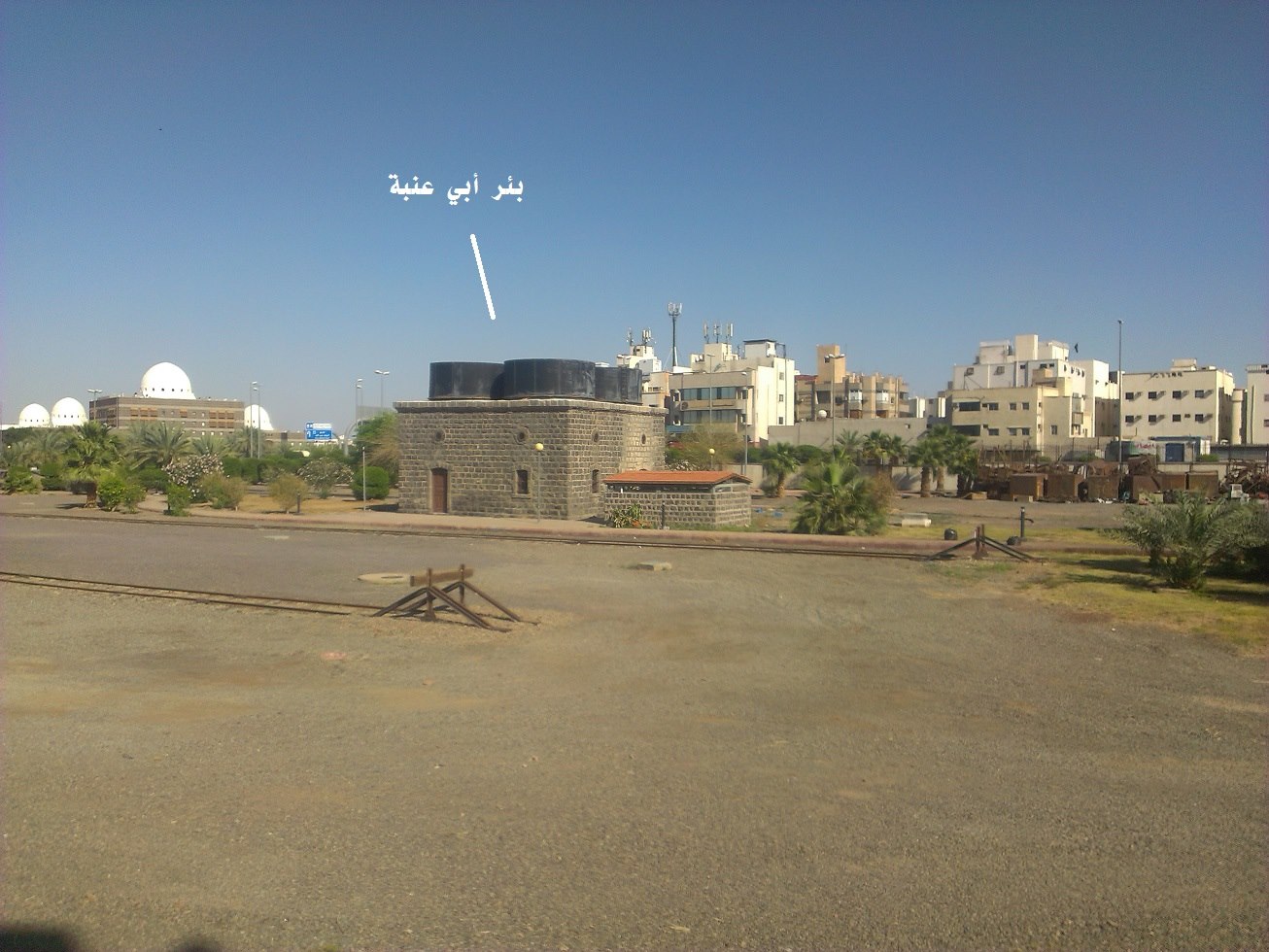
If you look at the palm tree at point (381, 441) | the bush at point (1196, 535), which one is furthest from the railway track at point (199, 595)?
the palm tree at point (381, 441)

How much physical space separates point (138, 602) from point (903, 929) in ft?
43.4

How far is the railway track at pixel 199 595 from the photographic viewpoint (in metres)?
14.0

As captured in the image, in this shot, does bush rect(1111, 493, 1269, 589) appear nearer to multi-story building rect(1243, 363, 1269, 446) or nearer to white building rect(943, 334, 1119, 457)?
white building rect(943, 334, 1119, 457)

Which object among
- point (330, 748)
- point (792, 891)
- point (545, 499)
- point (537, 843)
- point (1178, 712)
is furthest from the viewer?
point (545, 499)

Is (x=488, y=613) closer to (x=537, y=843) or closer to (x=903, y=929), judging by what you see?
(x=537, y=843)

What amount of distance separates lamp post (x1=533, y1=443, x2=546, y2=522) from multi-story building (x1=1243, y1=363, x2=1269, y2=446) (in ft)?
225

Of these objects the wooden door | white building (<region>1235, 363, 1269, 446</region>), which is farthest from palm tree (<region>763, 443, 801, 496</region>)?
white building (<region>1235, 363, 1269, 446</region>)

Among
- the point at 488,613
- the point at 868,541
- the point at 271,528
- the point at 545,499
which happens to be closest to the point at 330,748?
the point at 488,613

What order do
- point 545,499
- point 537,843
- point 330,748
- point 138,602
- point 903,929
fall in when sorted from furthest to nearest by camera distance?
1. point 545,499
2. point 138,602
3. point 330,748
4. point 537,843
5. point 903,929

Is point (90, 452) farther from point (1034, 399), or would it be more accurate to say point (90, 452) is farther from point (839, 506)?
point (1034, 399)

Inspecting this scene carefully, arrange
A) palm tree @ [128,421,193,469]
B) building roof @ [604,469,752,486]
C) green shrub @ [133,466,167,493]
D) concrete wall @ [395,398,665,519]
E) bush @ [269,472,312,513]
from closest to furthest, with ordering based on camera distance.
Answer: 1. building roof @ [604,469,752,486]
2. concrete wall @ [395,398,665,519]
3. bush @ [269,472,312,513]
4. green shrub @ [133,466,167,493]
5. palm tree @ [128,421,193,469]

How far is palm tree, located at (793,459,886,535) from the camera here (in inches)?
1046

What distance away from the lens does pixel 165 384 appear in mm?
111688

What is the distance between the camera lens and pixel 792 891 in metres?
4.98
